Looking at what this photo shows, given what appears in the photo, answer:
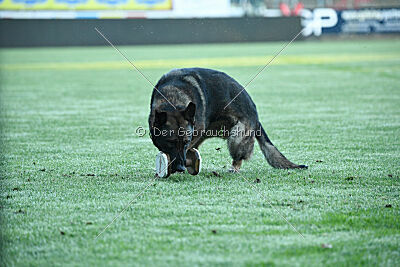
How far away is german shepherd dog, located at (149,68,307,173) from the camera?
211 inches

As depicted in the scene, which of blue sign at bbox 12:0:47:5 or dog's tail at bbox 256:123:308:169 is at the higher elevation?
blue sign at bbox 12:0:47:5

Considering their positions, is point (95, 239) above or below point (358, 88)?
above

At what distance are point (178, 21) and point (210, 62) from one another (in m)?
12.9

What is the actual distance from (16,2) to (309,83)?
72.1 feet

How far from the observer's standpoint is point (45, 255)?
3.63 meters

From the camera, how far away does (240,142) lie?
6020 mm

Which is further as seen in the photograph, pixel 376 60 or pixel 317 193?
pixel 376 60

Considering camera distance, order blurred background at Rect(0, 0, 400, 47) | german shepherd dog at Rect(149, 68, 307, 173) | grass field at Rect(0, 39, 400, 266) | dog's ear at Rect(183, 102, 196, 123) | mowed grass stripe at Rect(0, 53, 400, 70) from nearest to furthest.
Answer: grass field at Rect(0, 39, 400, 266) → dog's ear at Rect(183, 102, 196, 123) → german shepherd dog at Rect(149, 68, 307, 173) → mowed grass stripe at Rect(0, 53, 400, 70) → blurred background at Rect(0, 0, 400, 47)

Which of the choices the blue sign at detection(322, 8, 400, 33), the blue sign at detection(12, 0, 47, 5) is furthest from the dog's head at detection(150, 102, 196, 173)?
the blue sign at detection(322, 8, 400, 33)

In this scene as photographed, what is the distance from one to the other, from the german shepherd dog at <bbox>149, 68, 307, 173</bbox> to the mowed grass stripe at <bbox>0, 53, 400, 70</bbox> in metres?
13.9

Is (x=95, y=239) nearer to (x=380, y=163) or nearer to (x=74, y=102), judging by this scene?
(x=380, y=163)

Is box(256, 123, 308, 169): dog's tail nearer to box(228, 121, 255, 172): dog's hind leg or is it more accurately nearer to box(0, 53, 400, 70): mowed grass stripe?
Answer: box(228, 121, 255, 172): dog's hind leg

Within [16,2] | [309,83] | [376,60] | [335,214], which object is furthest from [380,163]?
[16,2]

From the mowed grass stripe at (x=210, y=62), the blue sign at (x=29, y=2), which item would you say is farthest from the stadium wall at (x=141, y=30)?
the mowed grass stripe at (x=210, y=62)
